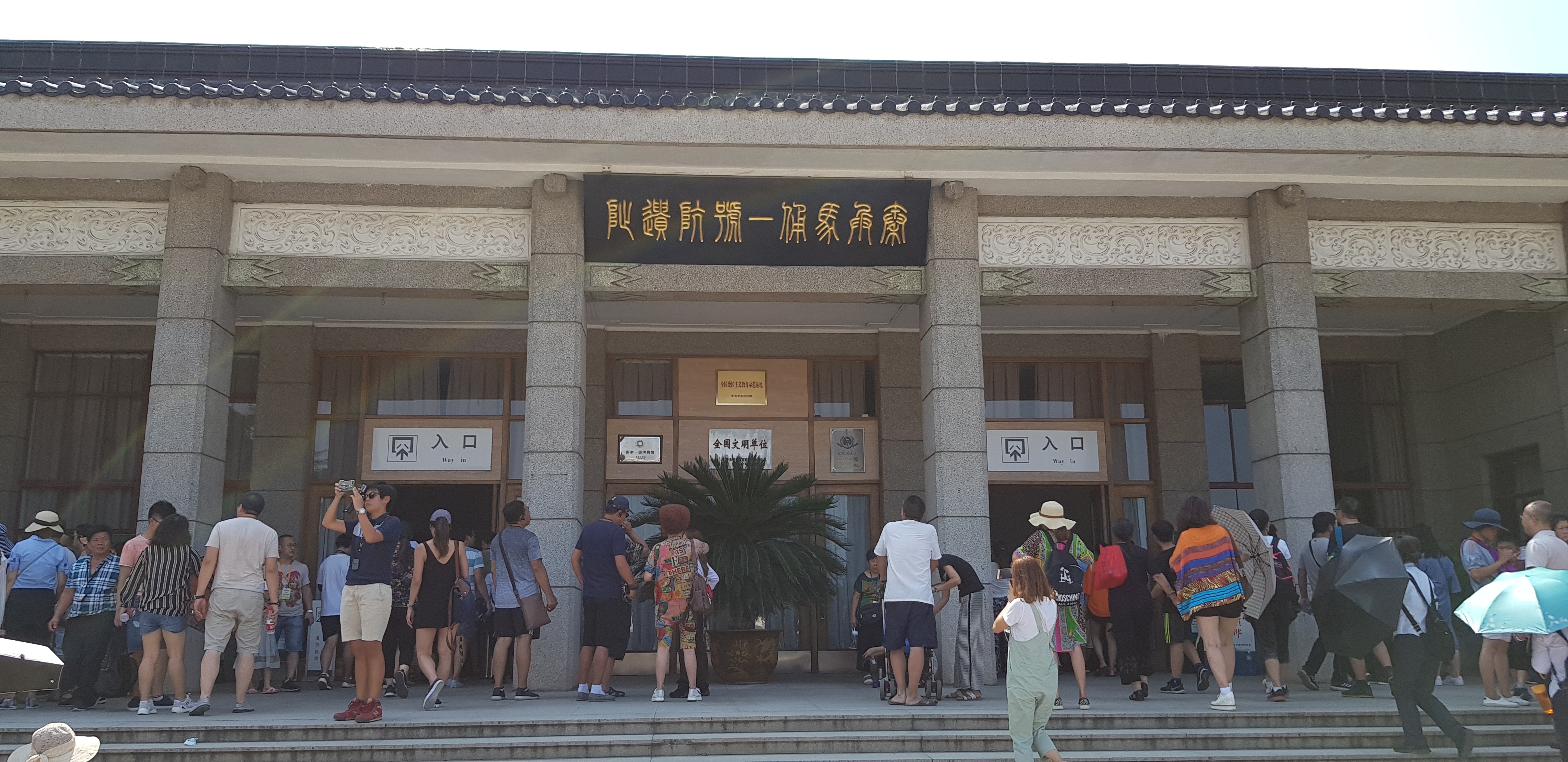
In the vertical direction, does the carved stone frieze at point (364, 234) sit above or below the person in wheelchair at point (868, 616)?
above

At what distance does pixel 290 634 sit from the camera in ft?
34.1

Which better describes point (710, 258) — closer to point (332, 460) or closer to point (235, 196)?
point (235, 196)

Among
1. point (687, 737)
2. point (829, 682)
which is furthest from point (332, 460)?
point (687, 737)

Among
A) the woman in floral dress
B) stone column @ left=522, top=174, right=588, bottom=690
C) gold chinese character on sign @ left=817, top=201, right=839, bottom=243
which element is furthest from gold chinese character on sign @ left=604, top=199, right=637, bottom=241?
the woman in floral dress

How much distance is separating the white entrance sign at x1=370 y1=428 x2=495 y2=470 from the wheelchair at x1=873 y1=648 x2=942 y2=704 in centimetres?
552

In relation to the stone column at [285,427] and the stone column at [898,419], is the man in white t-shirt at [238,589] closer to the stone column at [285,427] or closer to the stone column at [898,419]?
the stone column at [285,427]

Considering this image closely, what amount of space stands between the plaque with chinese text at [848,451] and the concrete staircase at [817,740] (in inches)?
219

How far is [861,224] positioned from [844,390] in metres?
3.20

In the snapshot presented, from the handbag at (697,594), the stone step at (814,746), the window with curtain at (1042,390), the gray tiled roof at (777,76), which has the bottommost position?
the stone step at (814,746)

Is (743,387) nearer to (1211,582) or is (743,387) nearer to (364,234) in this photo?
(364,234)

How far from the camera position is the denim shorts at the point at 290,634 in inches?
Answer: 407

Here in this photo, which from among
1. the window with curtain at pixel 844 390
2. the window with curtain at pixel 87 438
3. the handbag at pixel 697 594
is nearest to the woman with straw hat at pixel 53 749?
the handbag at pixel 697 594

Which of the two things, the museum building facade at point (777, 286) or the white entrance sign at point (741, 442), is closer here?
the museum building facade at point (777, 286)

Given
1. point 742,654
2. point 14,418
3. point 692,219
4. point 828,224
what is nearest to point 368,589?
point 742,654
